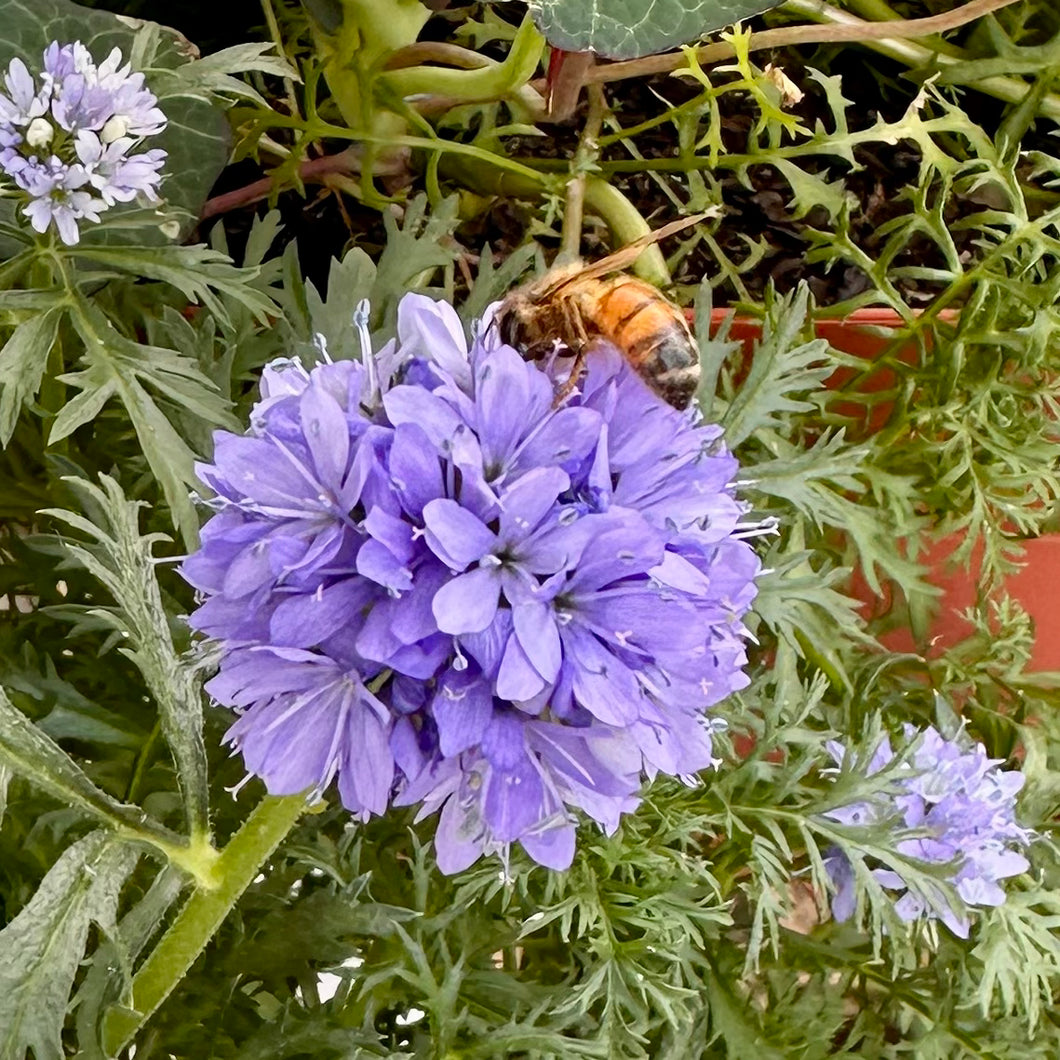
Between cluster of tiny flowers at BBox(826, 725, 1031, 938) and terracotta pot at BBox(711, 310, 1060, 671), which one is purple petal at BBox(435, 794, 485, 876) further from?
terracotta pot at BBox(711, 310, 1060, 671)

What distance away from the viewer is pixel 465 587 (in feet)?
1.24

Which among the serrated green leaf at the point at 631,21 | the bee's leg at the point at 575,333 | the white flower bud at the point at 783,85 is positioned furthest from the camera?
the white flower bud at the point at 783,85

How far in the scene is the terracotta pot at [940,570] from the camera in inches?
33.4

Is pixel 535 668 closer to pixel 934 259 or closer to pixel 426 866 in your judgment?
pixel 426 866

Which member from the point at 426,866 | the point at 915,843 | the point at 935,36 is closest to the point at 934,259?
the point at 935,36

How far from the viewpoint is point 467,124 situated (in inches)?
34.4

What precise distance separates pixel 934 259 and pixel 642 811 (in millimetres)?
640

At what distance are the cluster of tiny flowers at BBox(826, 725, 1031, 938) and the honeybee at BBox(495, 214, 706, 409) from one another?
11.9 inches

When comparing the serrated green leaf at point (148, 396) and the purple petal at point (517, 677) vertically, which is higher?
the purple petal at point (517, 677)

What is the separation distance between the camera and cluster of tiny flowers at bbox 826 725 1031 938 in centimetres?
67

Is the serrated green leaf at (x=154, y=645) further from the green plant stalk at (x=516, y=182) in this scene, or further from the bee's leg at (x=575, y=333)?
the green plant stalk at (x=516, y=182)

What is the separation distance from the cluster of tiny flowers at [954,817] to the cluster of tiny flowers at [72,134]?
528 millimetres

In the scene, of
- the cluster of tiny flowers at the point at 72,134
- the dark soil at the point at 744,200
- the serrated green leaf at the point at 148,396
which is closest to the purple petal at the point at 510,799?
the serrated green leaf at the point at 148,396

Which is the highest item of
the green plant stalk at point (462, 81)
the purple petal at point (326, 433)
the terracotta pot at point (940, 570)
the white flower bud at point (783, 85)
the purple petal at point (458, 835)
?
the purple petal at point (326, 433)
